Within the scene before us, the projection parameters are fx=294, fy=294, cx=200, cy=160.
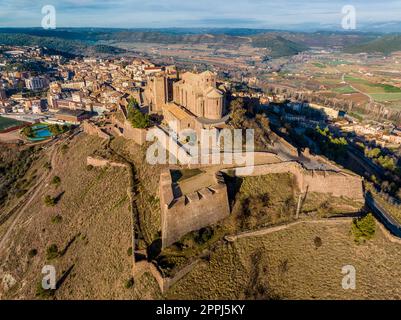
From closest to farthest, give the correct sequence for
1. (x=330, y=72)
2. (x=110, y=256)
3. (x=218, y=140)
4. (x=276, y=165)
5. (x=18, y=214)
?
(x=110, y=256), (x=276, y=165), (x=218, y=140), (x=18, y=214), (x=330, y=72)

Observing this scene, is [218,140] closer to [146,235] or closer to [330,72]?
[146,235]

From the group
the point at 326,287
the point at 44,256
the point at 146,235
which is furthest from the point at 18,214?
the point at 326,287

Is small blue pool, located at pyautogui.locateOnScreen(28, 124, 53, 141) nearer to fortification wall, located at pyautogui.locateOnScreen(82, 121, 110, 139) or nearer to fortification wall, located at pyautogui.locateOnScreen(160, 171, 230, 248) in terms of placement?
fortification wall, located at pyautogui.locateOnScreen(82, 121, 110, 139)

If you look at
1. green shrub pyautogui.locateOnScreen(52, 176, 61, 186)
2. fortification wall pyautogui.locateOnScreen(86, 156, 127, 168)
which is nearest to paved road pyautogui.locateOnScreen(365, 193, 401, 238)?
fortification wall pyautogui.locateOnScreen(86, 156, 127, 168)

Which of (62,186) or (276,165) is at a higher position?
(276,165)

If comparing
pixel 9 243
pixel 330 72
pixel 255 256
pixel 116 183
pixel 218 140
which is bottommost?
pixel 9 243

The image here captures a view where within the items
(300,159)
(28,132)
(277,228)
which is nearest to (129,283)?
(277,228)

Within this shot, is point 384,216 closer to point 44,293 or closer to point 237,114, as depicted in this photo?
point 237,114
